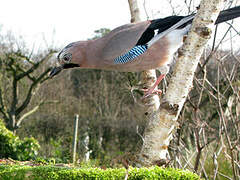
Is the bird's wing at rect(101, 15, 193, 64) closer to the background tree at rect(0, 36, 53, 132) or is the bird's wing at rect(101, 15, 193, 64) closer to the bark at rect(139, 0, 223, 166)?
the bark at rect(139, 0, 223, 166)

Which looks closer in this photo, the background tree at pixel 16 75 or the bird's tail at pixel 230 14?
the bird's tail at pixel 230 14

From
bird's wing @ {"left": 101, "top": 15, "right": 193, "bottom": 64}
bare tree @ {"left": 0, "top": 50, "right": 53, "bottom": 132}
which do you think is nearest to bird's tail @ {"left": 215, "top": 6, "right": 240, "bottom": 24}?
bird's wing @ {"left": 101, "top": 15, "right": 193, "bottom": 64}

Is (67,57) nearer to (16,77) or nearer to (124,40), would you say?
(124,40)

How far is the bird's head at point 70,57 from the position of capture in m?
3.81

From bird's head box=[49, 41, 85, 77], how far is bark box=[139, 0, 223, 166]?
1.45 metres

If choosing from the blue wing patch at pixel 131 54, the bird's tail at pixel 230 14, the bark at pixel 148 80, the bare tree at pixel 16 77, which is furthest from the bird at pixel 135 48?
the bare tree at pixel 16 77

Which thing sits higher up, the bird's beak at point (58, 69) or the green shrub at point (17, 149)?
the bird's beak at point (58, 69)

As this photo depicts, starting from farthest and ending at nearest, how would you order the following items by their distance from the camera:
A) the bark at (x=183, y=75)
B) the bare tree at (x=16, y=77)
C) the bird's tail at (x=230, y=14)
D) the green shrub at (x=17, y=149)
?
the bare tree at (x=16, y=77) < the green shrub at (x=17, y=149) < the bird's tail at (x=230, y=14) < the bark at (x=183, y=75)

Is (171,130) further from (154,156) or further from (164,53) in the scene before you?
(164,53)

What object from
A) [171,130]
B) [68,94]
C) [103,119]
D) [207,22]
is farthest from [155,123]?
[68,94]

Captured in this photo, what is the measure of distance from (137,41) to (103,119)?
40.0 ft

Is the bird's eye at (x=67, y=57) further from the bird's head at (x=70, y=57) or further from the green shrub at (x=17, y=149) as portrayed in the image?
the green shrub at (x=17, y=149)

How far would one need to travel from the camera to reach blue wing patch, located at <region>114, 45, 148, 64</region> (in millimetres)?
3639

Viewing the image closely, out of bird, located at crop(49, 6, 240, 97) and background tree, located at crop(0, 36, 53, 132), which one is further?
background tree, located at crop(0, 36, 53, 132)
